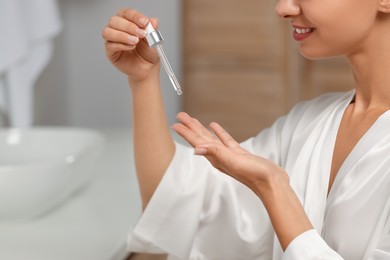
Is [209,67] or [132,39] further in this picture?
[209,67]

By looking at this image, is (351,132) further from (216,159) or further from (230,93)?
(230,93)

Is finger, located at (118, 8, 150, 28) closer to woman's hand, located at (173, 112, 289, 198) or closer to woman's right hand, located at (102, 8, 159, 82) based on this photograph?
woman's right hand, located at (102, 8, 159, 82)

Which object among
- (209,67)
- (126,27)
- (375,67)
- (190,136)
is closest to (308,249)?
(190,136)

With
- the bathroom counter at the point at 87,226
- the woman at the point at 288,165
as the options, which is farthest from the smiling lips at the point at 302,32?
the bathroom counter at the point at 87,226

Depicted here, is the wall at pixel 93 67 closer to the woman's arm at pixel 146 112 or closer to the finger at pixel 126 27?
the woman's arm at pixel 146 112

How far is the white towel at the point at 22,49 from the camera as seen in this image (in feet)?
7.13

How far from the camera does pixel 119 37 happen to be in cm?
123

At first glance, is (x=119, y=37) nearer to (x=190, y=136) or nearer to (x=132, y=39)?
(x=132, y=39)

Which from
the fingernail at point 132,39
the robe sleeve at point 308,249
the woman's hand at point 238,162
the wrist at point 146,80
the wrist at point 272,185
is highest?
the fingernail at point 132,39

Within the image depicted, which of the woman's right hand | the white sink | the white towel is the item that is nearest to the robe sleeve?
the woman's right hand

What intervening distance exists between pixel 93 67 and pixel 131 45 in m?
1.81

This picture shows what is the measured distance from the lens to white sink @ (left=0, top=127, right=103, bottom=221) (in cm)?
137

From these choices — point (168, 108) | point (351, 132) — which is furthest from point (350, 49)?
point (168, 108)

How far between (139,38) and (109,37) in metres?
0.05
